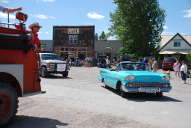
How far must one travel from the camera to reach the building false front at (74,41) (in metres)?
A: 62.1

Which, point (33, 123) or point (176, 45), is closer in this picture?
point (33, 123)

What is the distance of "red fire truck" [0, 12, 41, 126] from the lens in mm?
6734

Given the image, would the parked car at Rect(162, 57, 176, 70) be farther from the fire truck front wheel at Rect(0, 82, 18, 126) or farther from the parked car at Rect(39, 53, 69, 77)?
the fire truck front wheel at Rect(0, 82, 18, 126)

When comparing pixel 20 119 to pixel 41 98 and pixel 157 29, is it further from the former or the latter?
pixel 157 29

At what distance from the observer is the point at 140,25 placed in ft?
171

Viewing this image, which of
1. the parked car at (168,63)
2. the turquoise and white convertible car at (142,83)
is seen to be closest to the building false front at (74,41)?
the parked car at (168,63)

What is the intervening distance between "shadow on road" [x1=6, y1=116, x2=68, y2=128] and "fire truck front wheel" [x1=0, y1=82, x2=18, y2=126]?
0.30 meters

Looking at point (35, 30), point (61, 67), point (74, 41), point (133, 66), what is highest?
point (74, 41)

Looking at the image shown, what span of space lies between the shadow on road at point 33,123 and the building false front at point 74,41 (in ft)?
176

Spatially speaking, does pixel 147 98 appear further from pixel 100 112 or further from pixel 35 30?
pixel 35 30

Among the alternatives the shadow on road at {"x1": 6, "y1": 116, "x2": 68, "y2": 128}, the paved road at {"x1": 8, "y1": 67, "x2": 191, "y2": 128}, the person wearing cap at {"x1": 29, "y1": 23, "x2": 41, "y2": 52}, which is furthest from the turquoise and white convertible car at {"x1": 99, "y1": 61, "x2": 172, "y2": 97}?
the person wearing cap at {"x1": 29, "y1": 23, "x2": 41, "y2": 52}

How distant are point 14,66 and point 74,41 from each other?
56711 mm

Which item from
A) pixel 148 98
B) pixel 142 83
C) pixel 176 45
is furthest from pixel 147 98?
pixel 176 45

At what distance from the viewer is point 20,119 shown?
7.77 meters
